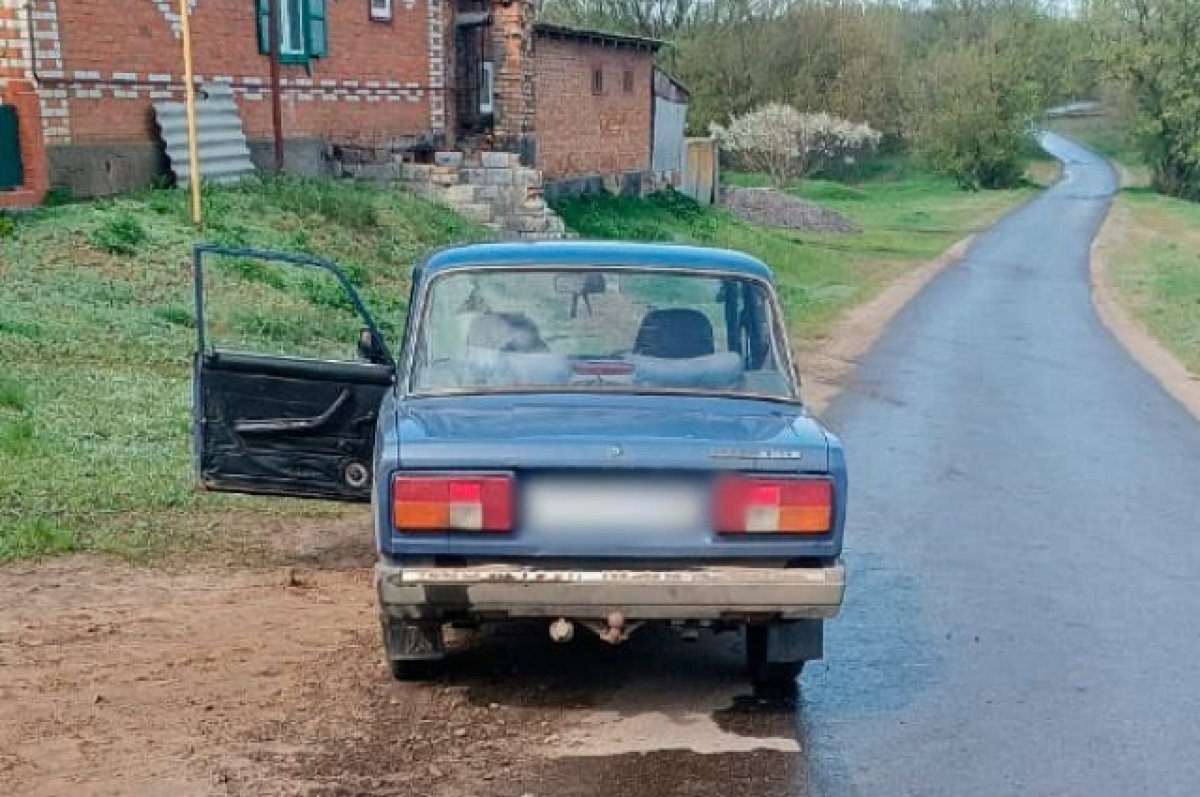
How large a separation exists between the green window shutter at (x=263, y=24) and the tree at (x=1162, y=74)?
52.9 meters

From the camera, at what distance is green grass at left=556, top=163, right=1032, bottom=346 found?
2281cm

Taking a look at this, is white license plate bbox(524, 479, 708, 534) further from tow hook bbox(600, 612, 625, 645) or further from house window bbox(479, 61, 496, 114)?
house window bbox(479, 61, 496, 114)

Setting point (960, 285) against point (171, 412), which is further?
point (960, 285)

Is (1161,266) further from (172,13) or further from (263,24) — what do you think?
(172,13)

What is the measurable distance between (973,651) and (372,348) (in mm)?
3061

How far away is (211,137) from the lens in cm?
1803

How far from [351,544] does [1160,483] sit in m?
5.86

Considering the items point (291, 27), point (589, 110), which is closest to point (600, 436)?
point (291, 27)

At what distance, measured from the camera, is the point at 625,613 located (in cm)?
454

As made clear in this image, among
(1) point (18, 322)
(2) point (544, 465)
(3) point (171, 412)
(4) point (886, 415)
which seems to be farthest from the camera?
(4) point (886, 415)

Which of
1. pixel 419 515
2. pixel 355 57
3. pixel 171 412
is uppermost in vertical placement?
pixel 355 57

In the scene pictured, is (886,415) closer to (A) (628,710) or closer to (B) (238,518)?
(B) (238,518)

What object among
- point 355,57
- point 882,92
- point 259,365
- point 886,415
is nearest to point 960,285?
point 355,57

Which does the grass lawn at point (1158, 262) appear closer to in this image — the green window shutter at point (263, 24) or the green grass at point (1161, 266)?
the green grass at point (1161, 266)
